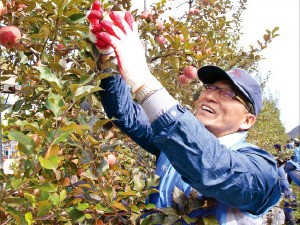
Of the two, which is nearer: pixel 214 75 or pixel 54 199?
pixel 54 199

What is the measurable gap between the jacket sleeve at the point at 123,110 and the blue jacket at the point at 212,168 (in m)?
0.03

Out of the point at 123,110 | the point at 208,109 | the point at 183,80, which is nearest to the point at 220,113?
the point at 208,109

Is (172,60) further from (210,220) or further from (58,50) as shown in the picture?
(210,220)

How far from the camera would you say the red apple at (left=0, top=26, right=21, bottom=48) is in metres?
1.54

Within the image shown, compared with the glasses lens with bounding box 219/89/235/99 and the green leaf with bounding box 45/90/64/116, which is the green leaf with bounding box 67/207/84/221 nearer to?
the green leaf with bounding box 45/90/64/116

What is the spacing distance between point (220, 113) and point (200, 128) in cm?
45

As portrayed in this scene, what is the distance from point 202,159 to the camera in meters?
1.19

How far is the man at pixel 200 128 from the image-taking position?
120 cm

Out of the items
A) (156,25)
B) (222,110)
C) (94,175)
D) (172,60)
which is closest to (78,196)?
(94,175)

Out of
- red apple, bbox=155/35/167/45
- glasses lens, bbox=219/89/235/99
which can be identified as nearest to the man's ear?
glasses lens, bbox=219/89/235/99

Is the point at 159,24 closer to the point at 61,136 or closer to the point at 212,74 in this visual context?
the point at 212,74

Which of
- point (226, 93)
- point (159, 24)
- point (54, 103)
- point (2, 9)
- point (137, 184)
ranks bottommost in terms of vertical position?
point (137, 184)

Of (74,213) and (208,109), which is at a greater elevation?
(208,109)

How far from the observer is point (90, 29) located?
142cm
